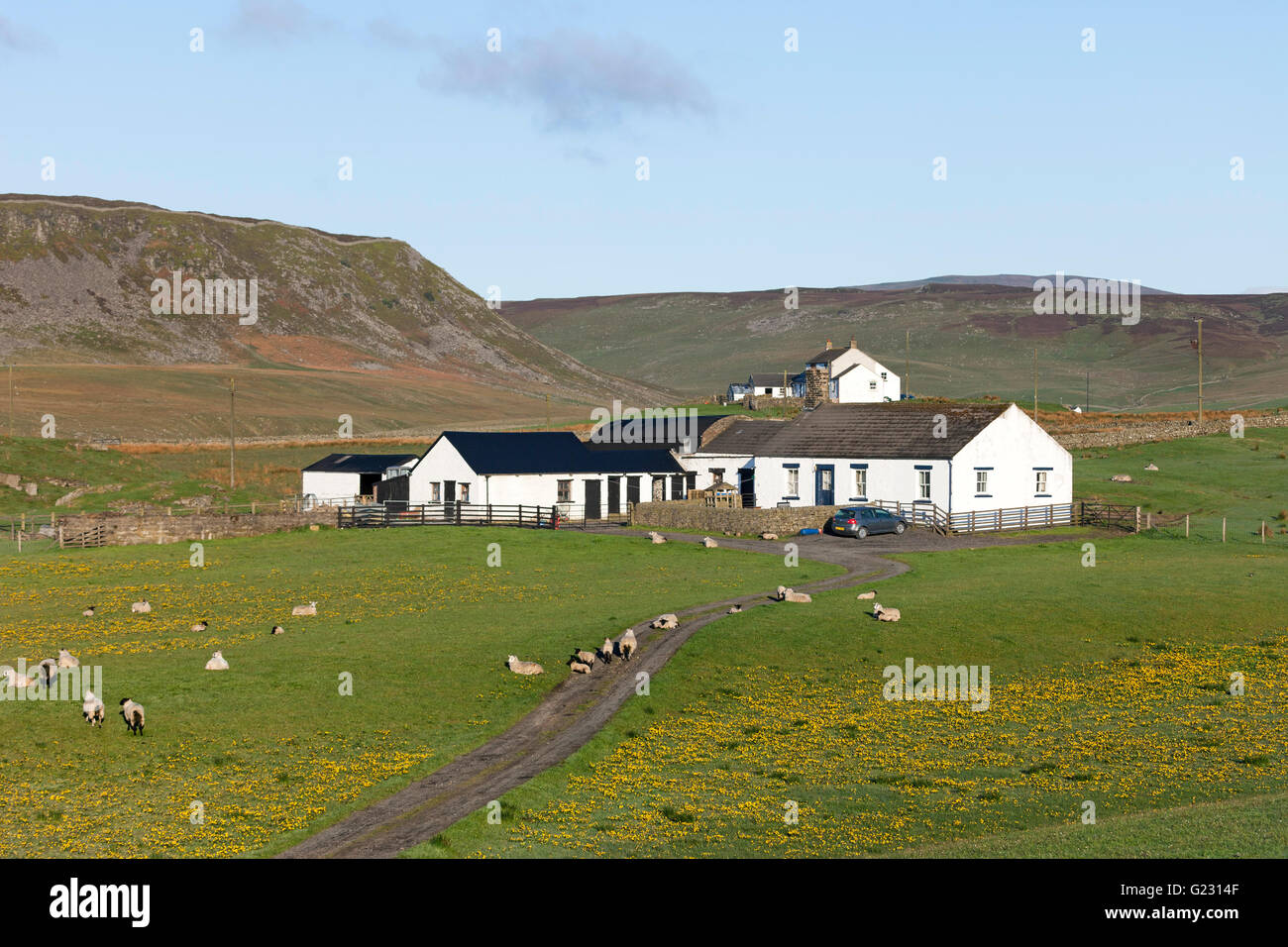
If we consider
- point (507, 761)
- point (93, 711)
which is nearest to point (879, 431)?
point (507, 761)

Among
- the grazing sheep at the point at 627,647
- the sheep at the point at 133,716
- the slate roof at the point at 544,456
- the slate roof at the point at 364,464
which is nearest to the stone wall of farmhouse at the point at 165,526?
the slate roof at the point at 544,456

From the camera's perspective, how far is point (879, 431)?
7562 centimetres

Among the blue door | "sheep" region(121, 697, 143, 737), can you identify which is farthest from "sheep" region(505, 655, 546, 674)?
the blue door

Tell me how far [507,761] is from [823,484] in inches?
2036

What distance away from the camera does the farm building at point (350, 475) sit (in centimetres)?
8600

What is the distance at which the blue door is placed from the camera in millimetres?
75375

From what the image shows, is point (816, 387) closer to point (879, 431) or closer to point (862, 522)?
point (879, 431)

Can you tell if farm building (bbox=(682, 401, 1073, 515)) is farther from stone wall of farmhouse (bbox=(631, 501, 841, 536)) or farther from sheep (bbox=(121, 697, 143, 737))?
sheep (bbox=(121, 697, 143, 737))

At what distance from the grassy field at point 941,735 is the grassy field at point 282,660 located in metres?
3.89

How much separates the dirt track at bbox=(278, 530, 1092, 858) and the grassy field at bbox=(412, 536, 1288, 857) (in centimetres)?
59

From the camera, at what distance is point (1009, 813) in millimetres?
22609

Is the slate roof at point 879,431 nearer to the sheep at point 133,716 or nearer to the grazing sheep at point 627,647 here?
the grazing sheep at point 627,647
